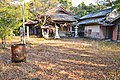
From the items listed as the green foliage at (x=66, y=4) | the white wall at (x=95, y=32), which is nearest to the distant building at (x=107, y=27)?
the white wall at (x=95, y=32)

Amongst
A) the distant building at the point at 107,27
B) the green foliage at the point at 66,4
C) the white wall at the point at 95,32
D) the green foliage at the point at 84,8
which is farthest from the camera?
the green foliage at the point at 66,4

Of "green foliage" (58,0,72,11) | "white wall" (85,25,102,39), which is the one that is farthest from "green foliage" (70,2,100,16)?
"white wall" (85,25,102,39)

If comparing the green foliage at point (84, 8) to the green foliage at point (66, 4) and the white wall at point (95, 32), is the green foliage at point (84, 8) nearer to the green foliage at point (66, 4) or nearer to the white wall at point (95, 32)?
the green foliage at point (66, 4)

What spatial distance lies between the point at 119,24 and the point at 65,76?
57.8 ft

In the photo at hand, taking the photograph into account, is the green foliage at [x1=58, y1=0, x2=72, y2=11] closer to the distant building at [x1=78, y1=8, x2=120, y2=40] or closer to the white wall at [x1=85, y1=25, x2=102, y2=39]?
the white wall at [x1=85, y1=25, x2=102, y2=39]

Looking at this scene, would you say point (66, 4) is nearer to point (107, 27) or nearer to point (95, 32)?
point (95, 32)

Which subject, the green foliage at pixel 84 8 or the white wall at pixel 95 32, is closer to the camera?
the white wall at pixel 95 32

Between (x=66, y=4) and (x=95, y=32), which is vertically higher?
(x=66, y=4)

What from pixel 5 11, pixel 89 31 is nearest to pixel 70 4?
pixel 89 31

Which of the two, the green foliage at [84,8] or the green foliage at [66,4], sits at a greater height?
the green foliage at [66,4]

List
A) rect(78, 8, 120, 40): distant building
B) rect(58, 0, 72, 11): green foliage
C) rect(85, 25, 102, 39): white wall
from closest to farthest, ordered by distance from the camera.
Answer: rect(78, 8, 120, 40): distant building → rect(85, 25, 102, 39): white wall → rect(58, 0, 72, 11): green foliage

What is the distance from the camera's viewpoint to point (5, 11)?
15094mm

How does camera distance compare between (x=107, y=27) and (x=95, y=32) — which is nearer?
(x=107, y=27)

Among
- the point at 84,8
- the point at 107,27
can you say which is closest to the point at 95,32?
the point at 107,27
